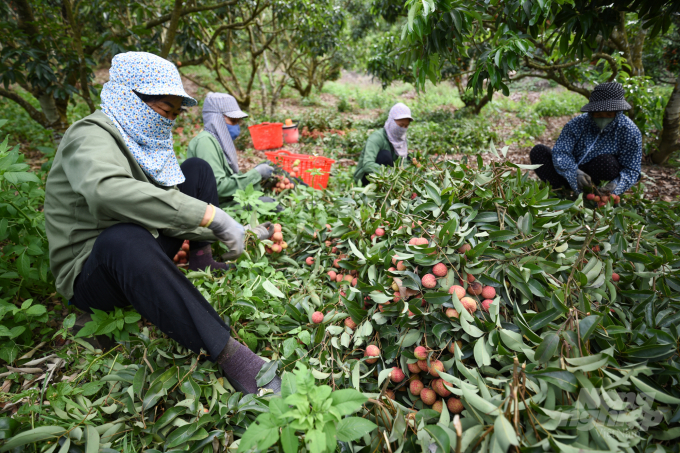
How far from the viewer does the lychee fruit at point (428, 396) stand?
104cm

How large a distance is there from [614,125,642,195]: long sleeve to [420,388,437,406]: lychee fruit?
2331 mm

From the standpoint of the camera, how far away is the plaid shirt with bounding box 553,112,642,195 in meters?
2.46

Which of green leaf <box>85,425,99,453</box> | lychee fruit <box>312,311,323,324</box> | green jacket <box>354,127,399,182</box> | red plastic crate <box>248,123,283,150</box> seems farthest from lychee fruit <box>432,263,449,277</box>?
red plastic crate <box>248,123,283,150</box>

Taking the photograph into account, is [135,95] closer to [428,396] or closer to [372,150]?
[428,396]

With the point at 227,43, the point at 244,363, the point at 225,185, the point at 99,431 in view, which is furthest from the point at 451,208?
the point at 227,43

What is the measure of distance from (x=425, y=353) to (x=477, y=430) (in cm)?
26

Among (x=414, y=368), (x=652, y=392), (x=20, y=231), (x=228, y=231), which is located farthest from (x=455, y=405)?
(x=20, y=231)

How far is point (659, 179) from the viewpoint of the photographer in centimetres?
311

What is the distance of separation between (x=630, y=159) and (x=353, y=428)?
9.50ft

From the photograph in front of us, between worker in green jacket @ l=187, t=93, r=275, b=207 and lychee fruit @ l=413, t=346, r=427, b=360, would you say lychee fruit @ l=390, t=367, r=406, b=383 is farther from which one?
worker in green jacket @ l=187, t=93, r=275, b=207

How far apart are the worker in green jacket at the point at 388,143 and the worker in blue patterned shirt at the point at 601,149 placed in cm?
126

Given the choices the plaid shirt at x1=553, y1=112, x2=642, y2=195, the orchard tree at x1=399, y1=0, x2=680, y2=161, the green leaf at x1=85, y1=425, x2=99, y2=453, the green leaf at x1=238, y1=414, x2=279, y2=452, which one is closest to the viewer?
the green leaf at x1=238, y1=414, x2=279, y2=452

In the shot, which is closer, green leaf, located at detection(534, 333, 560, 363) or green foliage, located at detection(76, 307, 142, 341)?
green leaf, located at detection(534, 333, 560, 363)

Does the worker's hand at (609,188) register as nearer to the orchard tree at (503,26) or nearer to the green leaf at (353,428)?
the orchard tree at (503,26)
